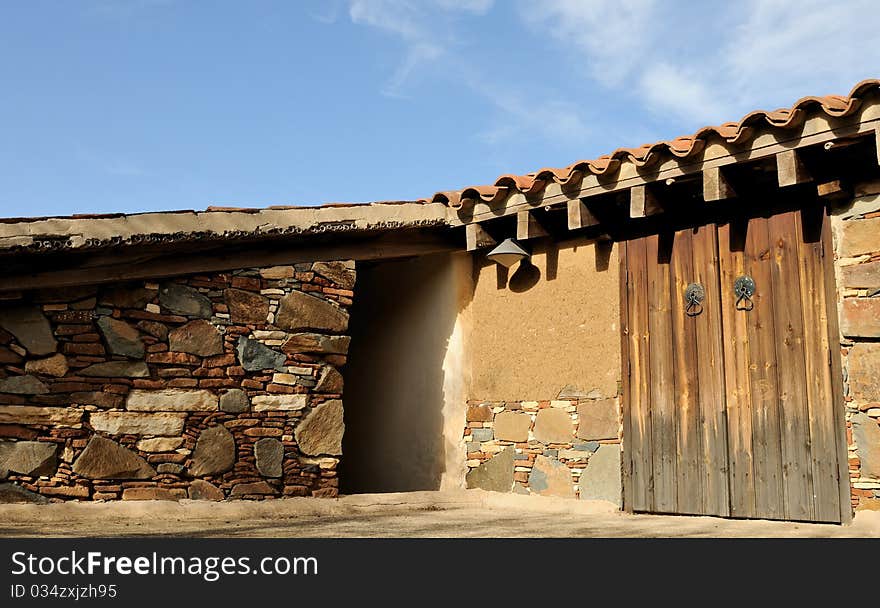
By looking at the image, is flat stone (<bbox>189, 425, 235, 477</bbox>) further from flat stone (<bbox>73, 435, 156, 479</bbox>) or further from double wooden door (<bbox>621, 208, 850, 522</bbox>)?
double wooden door (<bbox>621, 208, 850, 522</bbox>)

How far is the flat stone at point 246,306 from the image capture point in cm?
688

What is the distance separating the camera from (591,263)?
7082 millimetres

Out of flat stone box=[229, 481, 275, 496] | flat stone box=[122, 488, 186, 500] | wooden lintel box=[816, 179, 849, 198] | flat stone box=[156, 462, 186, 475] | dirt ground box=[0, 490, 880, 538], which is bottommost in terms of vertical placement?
dirt ground box=[0, 490, 880, 538]

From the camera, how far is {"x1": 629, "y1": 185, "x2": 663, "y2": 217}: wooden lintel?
6223 millimetres

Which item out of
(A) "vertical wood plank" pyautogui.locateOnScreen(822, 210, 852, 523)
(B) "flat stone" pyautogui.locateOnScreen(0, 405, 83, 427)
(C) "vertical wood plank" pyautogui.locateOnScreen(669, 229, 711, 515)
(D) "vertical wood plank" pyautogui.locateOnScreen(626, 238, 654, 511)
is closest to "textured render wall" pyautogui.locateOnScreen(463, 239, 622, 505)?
(D) "vertical wood plank" pyautogui.locateOnScreen(626, 238, 654, 511)

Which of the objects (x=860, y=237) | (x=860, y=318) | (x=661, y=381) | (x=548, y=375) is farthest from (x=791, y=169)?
(x=548, y=375)

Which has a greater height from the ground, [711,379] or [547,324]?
[547,324]

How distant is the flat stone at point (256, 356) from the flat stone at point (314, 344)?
102mm

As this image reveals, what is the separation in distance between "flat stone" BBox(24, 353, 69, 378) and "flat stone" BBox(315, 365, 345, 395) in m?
1.90

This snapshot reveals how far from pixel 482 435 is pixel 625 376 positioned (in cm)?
147

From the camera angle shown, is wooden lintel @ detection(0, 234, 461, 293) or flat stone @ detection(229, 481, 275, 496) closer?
wooden lintel @ detection(0, 234, 461, 293)

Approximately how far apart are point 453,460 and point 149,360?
2.77 m

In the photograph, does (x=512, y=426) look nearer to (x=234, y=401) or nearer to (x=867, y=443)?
(x=234, y=401)

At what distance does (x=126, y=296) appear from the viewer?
6.56m
